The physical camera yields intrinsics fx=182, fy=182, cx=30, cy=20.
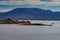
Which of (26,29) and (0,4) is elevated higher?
(0,4)

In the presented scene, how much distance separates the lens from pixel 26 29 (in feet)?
6.42

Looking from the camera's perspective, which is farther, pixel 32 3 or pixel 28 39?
pixel 32 3

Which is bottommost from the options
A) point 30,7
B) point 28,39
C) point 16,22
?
point 28,39

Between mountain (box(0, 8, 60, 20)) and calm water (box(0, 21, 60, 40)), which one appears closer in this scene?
calm water (box(0, 21, 60, 40))

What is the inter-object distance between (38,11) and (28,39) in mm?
359

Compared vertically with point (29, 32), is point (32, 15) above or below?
above

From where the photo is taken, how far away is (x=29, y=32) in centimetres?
192

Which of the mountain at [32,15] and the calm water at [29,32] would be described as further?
the mountain at [32,15]

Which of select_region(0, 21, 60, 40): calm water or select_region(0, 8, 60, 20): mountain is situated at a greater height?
select_region(0, 8, 60, 20): mountain

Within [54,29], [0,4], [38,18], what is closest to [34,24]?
[38,18]

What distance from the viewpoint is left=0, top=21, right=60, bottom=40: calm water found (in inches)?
73.1

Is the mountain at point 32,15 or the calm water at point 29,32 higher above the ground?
the mountain at point 32,15

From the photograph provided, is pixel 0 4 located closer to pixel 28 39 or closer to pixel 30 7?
pixel 30 7

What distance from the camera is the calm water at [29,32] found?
6.09ft
